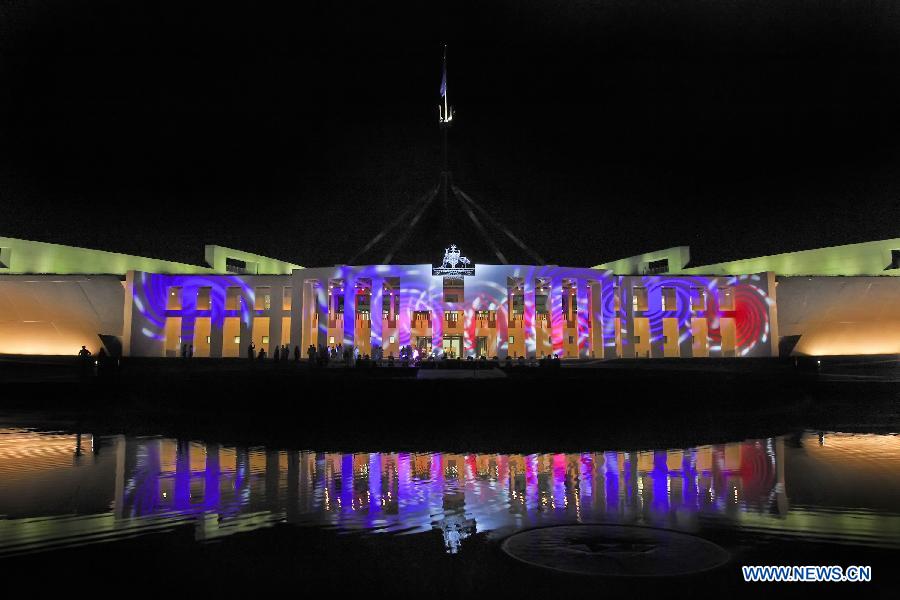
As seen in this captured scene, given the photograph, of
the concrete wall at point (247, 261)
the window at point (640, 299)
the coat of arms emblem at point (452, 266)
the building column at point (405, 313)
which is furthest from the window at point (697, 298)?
the concrete wall at point (247, 261)

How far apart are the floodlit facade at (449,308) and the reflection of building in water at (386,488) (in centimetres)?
2576

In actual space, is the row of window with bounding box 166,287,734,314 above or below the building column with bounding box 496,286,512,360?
above

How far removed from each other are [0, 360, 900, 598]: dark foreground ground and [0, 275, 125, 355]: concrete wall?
20.1 metres

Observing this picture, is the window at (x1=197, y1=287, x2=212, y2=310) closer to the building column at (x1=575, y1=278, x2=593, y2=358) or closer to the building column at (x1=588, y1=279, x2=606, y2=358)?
the building column at (x1=575, y1=278, x2=593, y2=358)

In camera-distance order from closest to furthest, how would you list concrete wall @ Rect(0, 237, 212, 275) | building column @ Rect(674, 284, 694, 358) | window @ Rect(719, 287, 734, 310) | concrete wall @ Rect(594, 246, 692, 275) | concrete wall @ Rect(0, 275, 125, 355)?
1. concrete wall @ Rect(0, 275, 125, 355)
2. concrete wall @ Rect(0, 237, 212, 275)
3. building column @ Rect(674, 284, 694, 358)
4. window @ Rect(719, 287, 734, 310)
5. concrete wall @ Rect(594, 246, 692, 275)

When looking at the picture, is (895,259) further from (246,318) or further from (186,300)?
(186,300)

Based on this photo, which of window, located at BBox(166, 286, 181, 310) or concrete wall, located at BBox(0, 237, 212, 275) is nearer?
concrete wall, located at BBox(0, 237, 212, 275)

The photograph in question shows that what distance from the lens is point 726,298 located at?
36.5m

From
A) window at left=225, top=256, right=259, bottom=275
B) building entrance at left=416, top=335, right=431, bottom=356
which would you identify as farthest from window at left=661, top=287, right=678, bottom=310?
window at left=225, top=256, right=259, bottom=275

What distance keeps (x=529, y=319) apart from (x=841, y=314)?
743 inches

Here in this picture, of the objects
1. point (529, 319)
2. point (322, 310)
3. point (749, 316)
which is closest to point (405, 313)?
point (322, 310)

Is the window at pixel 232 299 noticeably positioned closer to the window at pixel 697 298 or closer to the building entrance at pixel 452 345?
the building entrance at pixel 452 345

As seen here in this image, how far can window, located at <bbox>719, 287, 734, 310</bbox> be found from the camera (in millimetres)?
36375

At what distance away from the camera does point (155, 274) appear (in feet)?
114
